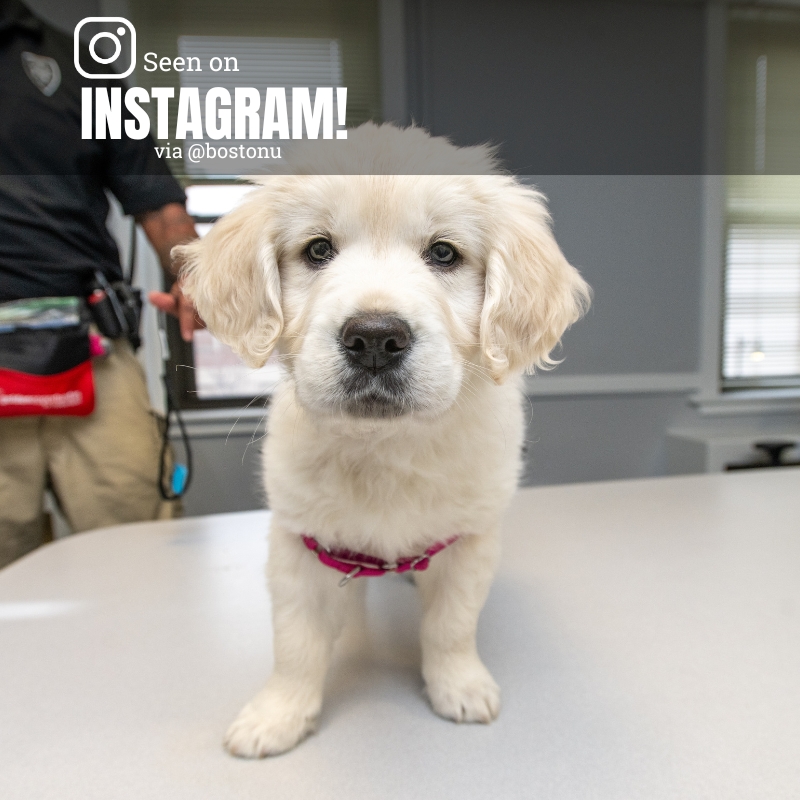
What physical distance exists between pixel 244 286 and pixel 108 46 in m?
0.24

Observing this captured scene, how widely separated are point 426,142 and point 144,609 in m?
0.85

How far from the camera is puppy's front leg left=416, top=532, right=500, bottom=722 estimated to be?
657 millimetres

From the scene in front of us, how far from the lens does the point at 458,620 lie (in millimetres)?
668

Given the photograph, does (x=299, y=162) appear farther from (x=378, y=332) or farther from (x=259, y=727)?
(x=259, y=727)

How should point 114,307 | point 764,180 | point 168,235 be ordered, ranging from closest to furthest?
1. point 764,180
2. point 168,235
3. point 114,307

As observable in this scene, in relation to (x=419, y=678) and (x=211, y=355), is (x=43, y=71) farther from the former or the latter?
(x=419, y=678)

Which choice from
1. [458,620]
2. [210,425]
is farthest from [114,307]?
[458,620]

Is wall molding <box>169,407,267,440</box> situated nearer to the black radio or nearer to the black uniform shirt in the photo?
the black radio

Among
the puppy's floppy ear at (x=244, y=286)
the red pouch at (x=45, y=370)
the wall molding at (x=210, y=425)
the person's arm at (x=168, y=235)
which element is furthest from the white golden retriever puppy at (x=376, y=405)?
the wall molding at (x=210, y=425)

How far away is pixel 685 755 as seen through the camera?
0.57m

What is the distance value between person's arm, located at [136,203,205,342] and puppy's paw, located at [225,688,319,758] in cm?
48

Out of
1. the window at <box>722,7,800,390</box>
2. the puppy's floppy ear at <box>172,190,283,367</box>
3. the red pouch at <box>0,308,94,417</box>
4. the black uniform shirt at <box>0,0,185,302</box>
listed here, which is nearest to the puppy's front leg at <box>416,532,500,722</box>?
the puppy's floppy ear at <box>172,190,283,367</box>

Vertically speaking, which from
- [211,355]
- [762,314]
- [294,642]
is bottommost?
[294,642]

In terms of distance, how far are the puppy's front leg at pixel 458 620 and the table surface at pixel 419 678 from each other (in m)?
0.04
